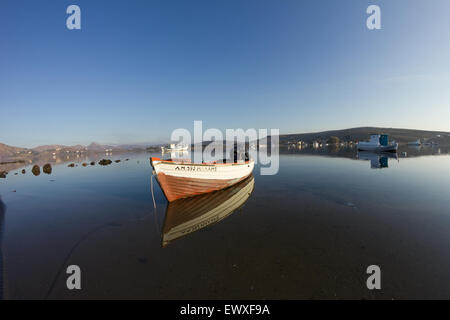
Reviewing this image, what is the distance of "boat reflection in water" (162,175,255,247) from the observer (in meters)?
9.23

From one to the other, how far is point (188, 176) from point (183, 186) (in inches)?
38.8

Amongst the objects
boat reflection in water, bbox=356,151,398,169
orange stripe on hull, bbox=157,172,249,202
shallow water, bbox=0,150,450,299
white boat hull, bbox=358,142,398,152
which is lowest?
shallow water, bbox=0,150,450,299

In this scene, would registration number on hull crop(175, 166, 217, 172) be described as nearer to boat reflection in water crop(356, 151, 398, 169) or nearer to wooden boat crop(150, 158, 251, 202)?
wooden boat crop(150, 158, 251, 202)

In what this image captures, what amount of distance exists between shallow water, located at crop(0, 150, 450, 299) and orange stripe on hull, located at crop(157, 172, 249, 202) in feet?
4.02

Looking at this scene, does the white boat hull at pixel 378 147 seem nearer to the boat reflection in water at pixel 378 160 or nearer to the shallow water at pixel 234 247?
the boat reflection in water at pixel 378 160

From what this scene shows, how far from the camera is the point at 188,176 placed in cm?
1385

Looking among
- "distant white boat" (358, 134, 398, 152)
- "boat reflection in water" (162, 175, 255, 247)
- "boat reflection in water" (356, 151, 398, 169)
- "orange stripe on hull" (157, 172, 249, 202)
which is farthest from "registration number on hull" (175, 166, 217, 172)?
"distant white boat" (358, 134, 398, 152)

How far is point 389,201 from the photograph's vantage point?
12266 millimetres

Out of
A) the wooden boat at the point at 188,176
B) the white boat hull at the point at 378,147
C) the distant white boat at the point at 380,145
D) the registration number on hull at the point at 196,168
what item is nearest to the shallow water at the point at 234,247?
the wooden boat at the point at 188,176

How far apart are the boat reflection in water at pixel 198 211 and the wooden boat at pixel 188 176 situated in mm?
731

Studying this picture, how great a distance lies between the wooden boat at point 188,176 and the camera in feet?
42.6

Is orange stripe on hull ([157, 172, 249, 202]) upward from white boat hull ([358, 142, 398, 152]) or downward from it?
downward

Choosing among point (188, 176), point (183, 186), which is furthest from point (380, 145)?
point (183, 186)
